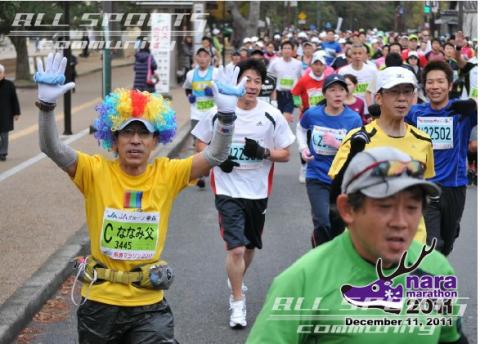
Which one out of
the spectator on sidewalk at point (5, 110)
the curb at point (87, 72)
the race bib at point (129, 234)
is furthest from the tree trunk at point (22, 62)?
the race bib at point (129, 234)

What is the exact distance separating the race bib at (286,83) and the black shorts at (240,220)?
1072cm

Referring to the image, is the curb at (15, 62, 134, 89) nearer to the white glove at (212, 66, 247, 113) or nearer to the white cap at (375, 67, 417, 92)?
the white cap at (375, 67, 417, 92)

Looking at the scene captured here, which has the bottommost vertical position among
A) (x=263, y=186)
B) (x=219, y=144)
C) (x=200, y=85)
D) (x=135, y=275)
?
(x=200, y=85)

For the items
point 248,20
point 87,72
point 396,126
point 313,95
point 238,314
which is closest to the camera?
point 396,126

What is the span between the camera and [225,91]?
5.20 meters

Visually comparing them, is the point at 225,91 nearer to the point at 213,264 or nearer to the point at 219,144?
the point at 219,144

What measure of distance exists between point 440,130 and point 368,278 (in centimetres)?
443

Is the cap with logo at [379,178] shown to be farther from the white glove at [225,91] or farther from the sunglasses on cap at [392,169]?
the white glove at [225,91]

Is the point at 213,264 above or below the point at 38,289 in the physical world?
below

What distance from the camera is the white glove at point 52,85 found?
16.0ft

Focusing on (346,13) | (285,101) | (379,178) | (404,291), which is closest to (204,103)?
(285,101)

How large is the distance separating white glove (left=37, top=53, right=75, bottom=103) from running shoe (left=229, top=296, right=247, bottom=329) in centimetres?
263

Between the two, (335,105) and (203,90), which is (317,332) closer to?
(335,105)

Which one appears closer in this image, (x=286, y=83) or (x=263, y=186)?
(x=263, y=186)
